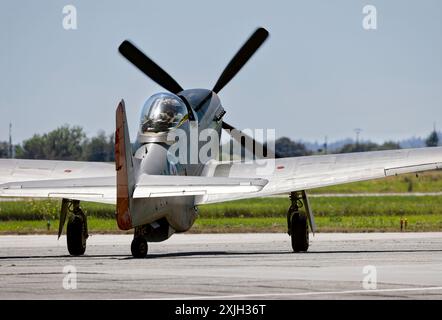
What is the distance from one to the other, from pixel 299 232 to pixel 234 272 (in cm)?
846

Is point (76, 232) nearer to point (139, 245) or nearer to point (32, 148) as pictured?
point (139, 245)

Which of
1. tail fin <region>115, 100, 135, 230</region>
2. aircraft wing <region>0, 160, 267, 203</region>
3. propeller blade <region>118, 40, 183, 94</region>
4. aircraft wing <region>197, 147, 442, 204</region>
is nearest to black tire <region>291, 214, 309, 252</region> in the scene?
aircraft wing <region>197, 147, 442, 204</region>

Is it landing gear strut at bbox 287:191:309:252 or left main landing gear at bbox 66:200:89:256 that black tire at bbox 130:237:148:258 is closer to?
left main landing gear at bbox 66:200:89:256

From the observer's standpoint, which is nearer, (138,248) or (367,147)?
(138,248)

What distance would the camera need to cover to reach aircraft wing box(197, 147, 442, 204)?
29125 mm

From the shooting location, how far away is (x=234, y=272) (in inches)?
846

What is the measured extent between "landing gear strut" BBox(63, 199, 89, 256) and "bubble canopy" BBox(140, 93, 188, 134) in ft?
9.59

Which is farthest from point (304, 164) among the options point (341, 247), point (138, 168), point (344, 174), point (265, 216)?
point (265, 216)

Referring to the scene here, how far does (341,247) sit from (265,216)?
1001 inches

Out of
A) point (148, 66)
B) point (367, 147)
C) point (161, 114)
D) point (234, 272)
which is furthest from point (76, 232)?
point (367, 147)
